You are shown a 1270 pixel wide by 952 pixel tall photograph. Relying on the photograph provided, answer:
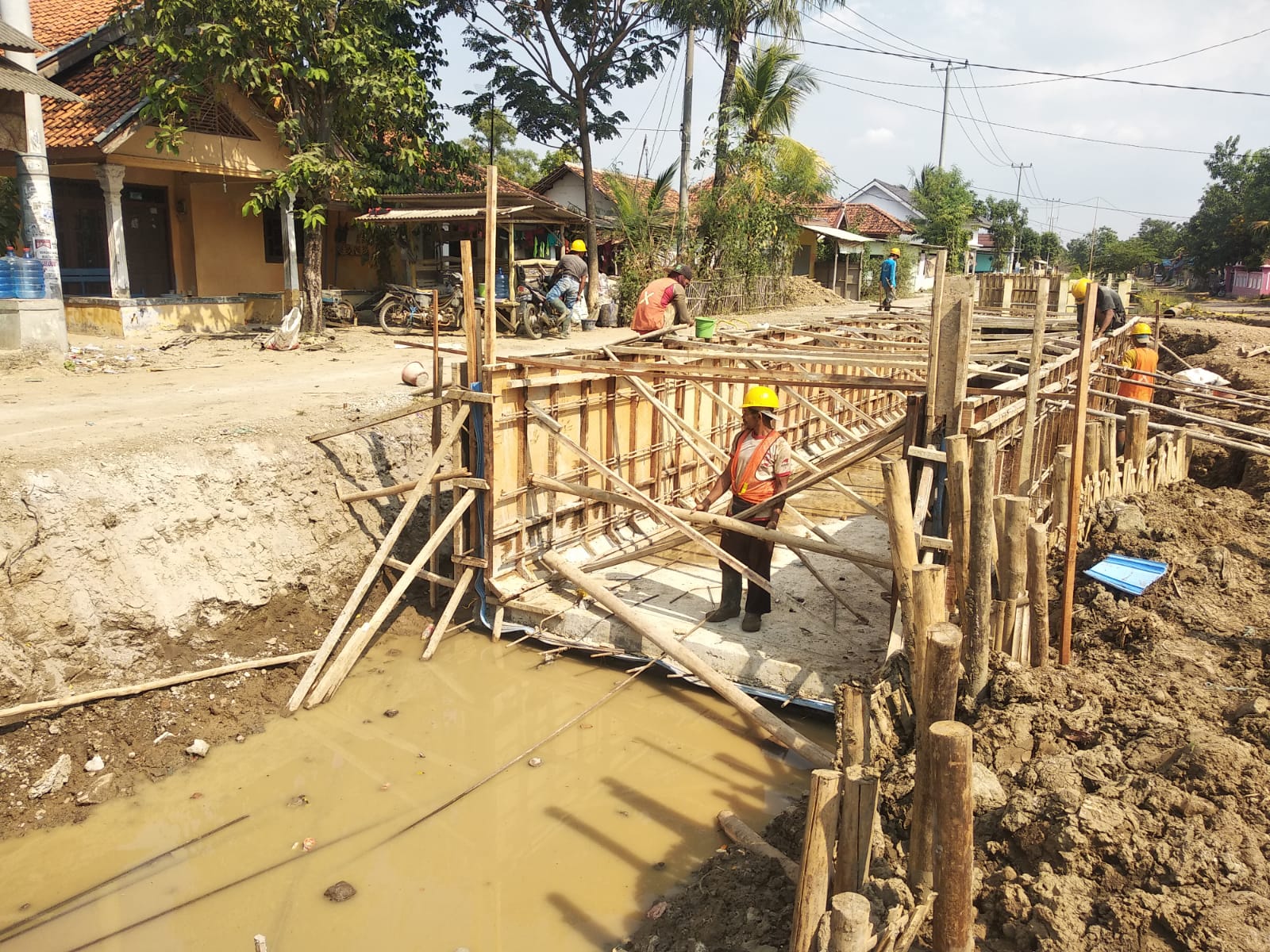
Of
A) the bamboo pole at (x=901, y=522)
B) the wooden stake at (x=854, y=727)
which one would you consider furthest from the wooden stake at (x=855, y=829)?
the bamboo pole at (x=901, y=522)

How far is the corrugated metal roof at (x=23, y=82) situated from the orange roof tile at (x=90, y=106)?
2.24 meters

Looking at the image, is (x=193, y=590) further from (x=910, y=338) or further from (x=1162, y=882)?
(x=910, y=338)

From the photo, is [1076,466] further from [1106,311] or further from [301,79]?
[301,79]

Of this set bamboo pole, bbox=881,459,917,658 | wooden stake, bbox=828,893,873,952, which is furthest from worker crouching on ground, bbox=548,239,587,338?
wooden stake, bbox=828,893,873,952

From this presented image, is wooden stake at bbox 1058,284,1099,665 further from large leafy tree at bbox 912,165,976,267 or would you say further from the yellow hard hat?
large leafy tree at bbox 912,165,976,267

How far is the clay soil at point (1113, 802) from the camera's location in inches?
117

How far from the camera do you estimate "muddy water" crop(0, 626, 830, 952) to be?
4.39m

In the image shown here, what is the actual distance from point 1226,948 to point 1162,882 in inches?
11.3

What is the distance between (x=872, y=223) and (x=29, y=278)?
112 ft

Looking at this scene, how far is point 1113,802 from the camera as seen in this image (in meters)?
3.38

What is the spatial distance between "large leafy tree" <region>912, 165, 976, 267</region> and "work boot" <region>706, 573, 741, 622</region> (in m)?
36.0

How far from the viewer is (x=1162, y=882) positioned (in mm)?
3027

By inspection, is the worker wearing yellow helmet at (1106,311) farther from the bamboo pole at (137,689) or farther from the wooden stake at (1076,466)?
the bamboo pole at (137,689)

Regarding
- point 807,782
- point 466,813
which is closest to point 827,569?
point 807,782
